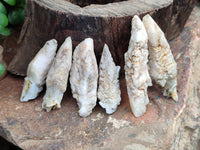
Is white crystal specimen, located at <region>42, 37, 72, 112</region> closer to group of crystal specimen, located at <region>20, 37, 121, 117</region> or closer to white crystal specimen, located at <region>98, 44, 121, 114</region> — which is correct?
group of crystal specimen, located at <region>20, 37, 121, 117</region>

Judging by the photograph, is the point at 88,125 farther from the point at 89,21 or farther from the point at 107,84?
the point at 89,21

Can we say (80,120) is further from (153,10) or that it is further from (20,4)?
(20,4)

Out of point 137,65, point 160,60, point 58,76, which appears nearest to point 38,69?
point 58,76

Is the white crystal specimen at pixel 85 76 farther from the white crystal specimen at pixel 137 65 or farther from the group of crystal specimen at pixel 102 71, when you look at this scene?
the white crystal specimen at pixel 137 65

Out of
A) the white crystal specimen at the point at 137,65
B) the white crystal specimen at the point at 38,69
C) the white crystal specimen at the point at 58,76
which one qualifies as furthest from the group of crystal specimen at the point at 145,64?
the white crystal specimen at the point at 38,69

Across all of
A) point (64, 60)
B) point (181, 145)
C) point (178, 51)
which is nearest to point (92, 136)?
point (64, 60)

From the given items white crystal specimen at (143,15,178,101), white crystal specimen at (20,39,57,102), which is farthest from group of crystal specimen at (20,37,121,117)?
white crystal specimen at (143,15,178,101)
